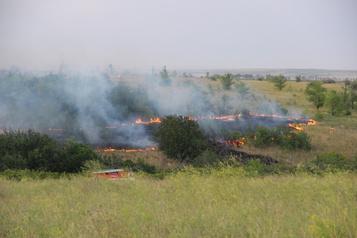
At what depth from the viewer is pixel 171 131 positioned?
24797 millimetres

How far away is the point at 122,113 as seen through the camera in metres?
40.7

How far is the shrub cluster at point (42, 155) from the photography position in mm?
18406

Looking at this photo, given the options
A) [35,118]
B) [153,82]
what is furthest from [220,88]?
[35,118]

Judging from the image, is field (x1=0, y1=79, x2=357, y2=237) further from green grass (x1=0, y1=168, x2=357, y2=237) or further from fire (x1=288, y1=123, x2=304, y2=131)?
fire (x1=288, y1=123, x2=304, y2=131)

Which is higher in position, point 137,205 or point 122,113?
point 137,205

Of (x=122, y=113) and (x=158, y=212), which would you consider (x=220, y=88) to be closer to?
(x=122, y=113)

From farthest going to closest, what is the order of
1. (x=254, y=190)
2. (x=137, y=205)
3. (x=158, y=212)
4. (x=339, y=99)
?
(x=339, y=99)
(x=254, y=190)
(x=137, y=205)
(x=158, y=212)

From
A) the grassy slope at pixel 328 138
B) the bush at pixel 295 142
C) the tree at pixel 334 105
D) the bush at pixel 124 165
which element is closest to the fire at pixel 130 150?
the grassy slope at pixel 328 138

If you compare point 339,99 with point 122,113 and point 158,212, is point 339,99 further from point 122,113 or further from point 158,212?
point 158,212

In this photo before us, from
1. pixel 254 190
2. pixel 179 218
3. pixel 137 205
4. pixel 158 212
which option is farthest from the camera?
pixel 254 190

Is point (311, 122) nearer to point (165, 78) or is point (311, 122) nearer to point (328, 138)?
point (328, 138)

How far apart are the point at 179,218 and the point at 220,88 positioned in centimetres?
5986

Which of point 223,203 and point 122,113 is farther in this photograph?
point 122,113

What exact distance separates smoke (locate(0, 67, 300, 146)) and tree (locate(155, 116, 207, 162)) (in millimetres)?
5289
